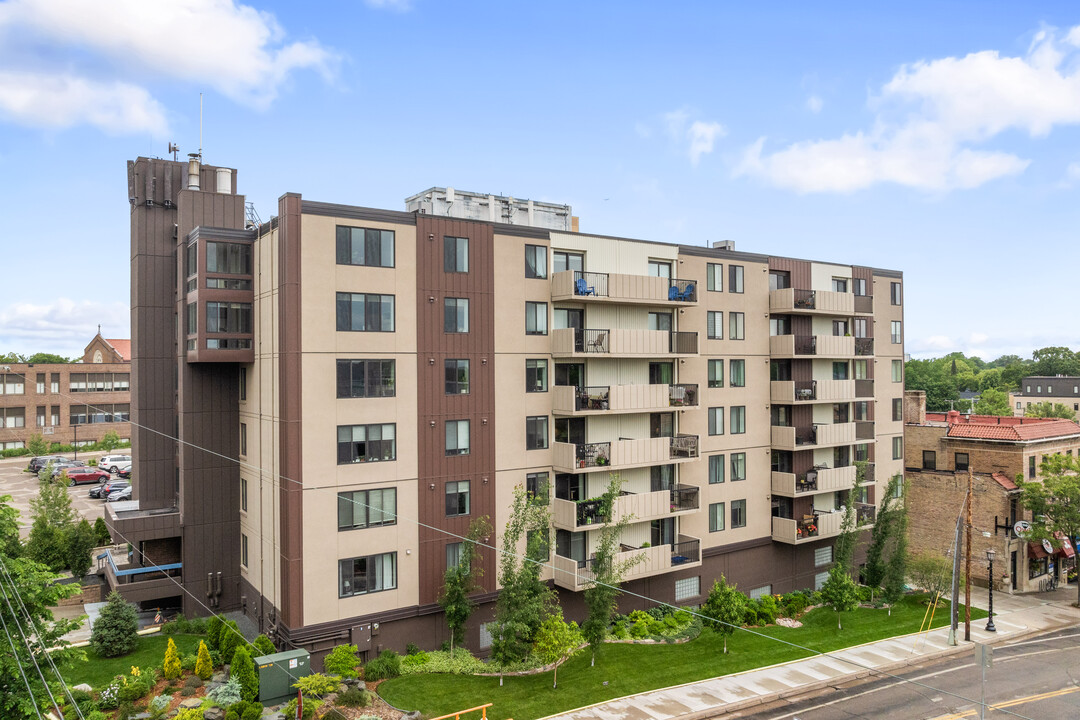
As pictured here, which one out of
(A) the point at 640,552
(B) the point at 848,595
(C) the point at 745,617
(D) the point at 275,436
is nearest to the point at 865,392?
(B) the point at 848,595

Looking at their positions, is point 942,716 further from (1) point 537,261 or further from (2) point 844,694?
(1) point 537,261

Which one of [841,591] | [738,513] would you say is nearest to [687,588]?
[738,513]

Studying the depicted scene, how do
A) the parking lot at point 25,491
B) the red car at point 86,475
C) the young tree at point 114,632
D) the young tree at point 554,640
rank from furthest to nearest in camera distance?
the red car at point 86,475 < the parking lot at point 25,491 < the young tree at point 114,632 < the young tree at point 554,640

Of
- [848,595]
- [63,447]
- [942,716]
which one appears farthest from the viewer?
[63,447]

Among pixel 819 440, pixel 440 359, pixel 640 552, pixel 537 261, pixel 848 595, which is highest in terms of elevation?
pixel 537 261

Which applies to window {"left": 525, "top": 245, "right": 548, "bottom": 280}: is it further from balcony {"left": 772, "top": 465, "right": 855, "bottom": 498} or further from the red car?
the red car

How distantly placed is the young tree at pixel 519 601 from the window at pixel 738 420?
1423 centimetres

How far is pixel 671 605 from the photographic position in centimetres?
3428

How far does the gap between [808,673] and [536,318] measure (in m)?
18.2

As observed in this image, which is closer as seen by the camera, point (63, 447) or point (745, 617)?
point (745, 617)

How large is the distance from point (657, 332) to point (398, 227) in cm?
1273

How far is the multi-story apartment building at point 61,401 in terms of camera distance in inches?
3209

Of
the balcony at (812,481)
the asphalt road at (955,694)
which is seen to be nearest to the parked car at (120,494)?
the balcony at (812,481)

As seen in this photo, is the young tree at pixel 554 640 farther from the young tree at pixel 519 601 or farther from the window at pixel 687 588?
the window at pixel 687 588
